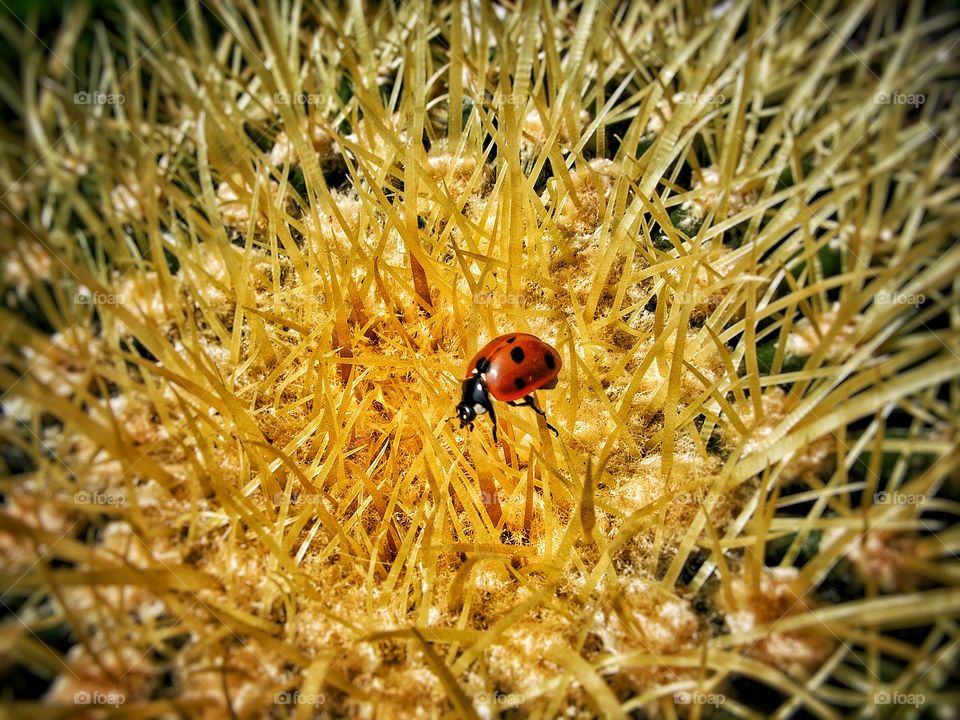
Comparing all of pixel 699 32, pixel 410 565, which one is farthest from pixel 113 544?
pixel 699 32

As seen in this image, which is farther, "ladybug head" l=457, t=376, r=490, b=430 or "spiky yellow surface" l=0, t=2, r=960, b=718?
"ladybug head" l=457, t=376, r=490, b=430

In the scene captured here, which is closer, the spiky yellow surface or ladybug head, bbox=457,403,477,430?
the spiky yellow surface

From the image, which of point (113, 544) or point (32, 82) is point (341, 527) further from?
point (32, 82)

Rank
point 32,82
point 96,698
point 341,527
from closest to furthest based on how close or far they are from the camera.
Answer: point 96,698 < point 341,527 < point 32,82

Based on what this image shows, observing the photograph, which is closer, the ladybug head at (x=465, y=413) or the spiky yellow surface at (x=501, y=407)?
the spiky yellow surface at (x=501, y=407)
